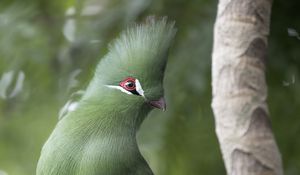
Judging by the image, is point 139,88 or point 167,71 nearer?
point 139,88

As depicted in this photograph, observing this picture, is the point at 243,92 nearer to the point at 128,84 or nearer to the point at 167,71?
the point at 128,84

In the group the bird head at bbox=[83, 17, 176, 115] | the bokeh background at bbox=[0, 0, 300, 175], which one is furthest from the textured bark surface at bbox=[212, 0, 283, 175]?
the bokeh background at bbox=[0, 0, 300, 175]

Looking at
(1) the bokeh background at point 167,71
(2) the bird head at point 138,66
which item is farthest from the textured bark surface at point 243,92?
(1) the bokeh background at point 167,71

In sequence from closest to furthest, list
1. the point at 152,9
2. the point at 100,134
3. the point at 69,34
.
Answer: the point at 100,134, the point at 152,9, the point at 69,34

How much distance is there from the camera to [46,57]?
59.2 inches

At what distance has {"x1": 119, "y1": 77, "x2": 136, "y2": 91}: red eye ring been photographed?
781mm

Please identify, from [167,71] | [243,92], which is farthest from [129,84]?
[167,71]

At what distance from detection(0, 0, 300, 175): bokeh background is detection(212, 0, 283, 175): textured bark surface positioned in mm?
573

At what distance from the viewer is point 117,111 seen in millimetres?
807

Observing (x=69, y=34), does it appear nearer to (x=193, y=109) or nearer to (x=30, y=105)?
(x=30, y=105)

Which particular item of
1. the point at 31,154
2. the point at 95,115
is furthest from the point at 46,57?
the point at 95,115

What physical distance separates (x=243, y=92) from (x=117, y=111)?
17cm

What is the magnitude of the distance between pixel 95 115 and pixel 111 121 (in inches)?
1.0

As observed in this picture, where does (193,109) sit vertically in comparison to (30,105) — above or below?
below
